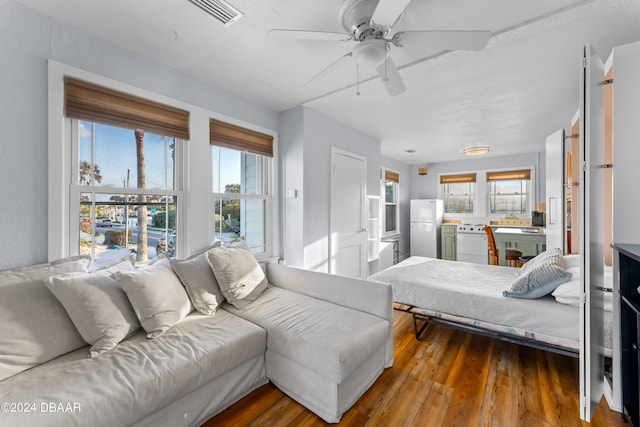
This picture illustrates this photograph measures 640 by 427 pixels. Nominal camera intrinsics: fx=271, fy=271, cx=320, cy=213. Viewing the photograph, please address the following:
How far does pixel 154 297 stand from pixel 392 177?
17.6 feet

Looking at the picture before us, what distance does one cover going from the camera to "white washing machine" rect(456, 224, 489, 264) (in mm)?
5762

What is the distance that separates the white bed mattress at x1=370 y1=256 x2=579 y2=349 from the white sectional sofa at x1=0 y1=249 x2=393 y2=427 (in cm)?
68

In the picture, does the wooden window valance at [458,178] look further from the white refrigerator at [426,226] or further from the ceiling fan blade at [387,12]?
the ceiling fan blade at [387,12]

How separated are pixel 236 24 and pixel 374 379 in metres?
2.64

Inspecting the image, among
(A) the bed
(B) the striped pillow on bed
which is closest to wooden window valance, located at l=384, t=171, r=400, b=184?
(A) the bed

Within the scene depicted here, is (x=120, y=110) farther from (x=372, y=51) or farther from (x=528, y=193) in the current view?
(x=528, y=193)

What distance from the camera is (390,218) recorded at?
6.39 m

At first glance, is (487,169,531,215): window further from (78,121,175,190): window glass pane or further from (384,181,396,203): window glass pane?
(78,121,175,190): window glass pane

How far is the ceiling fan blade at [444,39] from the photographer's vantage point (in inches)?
55.9

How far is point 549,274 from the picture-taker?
2.11 m

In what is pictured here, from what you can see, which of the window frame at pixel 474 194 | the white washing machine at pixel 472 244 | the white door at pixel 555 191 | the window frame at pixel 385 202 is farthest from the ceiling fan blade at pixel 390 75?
the window frame at pixel 474 194

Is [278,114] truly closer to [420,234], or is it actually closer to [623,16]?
[623,16]

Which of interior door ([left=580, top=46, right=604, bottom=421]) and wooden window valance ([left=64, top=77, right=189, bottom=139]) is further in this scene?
wooden window valance ([left=64, top=77, right=189, bottom=139])

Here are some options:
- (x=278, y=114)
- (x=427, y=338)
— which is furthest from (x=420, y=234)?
(x=278, y=114)
